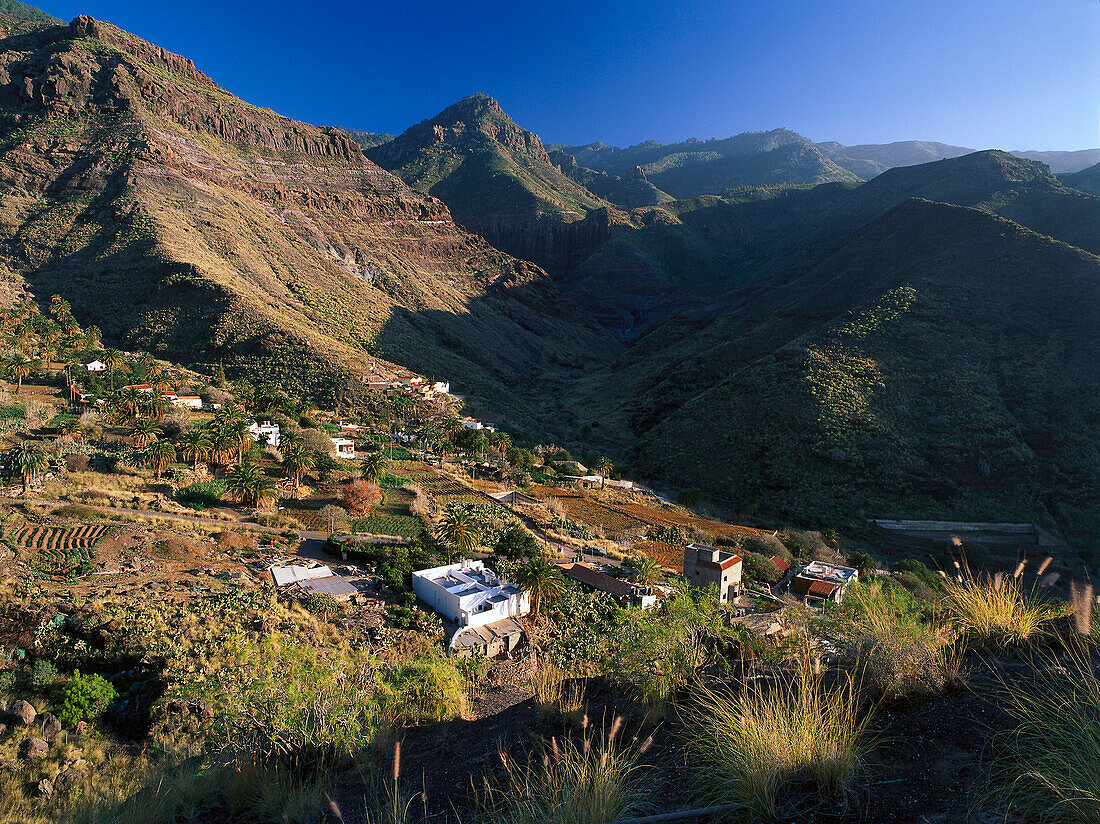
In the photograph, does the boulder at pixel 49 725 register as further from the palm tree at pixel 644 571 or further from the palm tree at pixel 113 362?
the palm tree at pixel 113 362

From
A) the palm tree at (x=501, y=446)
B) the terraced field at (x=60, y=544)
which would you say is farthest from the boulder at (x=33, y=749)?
the palm tree at (x=501, y=446)

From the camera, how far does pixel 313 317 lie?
209 feet

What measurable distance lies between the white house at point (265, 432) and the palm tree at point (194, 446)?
450 centimetres

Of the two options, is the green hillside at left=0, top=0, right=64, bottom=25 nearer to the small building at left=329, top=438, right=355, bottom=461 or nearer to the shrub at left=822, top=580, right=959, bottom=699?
the small building at left=329, top=438, right=355, bottom=461

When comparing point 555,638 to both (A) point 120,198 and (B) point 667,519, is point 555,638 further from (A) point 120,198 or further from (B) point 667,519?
(A) point 120,198

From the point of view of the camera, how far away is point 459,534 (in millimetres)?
22953

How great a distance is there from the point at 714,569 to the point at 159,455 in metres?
25.6

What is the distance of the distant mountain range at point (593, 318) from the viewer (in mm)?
38250

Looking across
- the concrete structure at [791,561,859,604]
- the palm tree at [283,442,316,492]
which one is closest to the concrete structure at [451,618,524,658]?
the concrete structure at [791,561,859,604]

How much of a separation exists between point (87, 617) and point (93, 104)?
325 ft

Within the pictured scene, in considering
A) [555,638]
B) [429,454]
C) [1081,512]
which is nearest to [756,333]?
[1081,512]

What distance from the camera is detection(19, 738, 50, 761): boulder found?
27.0ft

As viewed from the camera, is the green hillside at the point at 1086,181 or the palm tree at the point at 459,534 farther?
the green hillside at the point at 1086,181

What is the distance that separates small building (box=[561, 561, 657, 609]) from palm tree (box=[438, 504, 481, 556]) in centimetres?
402
